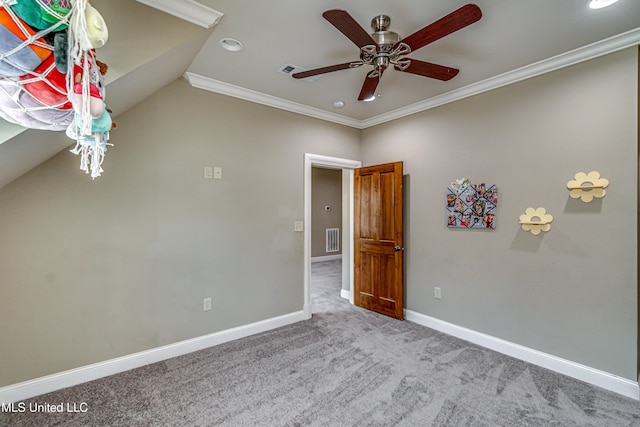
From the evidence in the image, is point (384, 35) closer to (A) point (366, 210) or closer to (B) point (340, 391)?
(A) point (366, 210)

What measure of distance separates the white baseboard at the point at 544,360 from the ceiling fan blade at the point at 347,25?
2.93m

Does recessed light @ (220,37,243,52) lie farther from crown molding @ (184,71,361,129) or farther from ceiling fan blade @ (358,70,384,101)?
ceiling fan blade @ (358,70,384,101)

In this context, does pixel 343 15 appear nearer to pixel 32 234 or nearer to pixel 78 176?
pixel 78 176

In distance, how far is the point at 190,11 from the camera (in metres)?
1.86

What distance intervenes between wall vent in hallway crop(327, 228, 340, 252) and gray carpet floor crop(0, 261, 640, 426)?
487 cm

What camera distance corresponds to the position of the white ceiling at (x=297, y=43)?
1749mm

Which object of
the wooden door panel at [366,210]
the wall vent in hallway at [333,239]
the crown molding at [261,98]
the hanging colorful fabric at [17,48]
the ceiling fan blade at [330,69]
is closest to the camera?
the hanging colorful fabric at [17,48]

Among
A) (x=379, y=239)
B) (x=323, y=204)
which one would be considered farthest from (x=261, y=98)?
(x=323, y=204)

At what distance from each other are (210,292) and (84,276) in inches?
41.0

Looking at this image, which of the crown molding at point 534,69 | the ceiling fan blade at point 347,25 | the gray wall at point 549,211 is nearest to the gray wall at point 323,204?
the crown molding at point 534,69

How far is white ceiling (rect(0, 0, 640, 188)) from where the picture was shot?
175 cm

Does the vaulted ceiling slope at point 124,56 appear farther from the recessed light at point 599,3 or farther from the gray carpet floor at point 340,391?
the recessed light at point 599,3

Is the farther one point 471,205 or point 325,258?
point 325,258

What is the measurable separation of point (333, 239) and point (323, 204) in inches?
40.9
